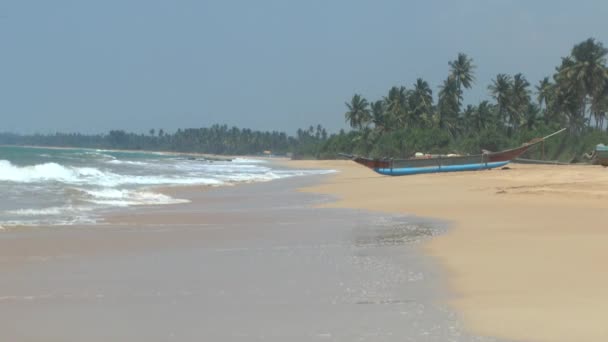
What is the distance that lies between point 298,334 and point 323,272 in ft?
8.36

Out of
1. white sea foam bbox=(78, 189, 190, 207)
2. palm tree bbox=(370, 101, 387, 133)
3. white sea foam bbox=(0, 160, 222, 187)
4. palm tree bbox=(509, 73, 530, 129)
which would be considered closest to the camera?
white sea foam bbox=(78, 189, 190, 207)

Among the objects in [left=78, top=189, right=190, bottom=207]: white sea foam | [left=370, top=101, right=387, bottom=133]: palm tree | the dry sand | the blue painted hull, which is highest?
[left=370, top=101, right=387, bottom=133]: palm tree

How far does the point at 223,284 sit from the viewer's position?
702 cm

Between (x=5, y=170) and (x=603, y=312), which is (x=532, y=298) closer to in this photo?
(x=603, y=312)

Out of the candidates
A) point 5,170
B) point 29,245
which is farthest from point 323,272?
point 5,170

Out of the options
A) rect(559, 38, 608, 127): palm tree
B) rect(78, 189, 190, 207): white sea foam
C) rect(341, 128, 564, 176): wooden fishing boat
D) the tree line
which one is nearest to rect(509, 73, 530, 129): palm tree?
the tree line

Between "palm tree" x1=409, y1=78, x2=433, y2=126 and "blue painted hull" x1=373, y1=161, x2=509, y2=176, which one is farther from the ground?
"palm tree" x1=409, y1=78, x2=433, y2=126

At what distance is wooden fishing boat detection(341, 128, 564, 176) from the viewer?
119 ft

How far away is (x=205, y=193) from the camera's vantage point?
25.0 meters

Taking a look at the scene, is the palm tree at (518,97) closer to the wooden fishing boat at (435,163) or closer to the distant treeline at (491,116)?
the distant treeline at (491,116)

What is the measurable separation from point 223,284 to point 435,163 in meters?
31.5

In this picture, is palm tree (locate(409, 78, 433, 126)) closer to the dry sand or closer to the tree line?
Result: the tree line

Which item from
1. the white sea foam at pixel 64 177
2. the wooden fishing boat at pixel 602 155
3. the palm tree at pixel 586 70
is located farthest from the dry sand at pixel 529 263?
the palm tree at pixel 586 70

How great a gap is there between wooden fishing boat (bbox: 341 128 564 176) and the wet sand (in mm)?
23932
